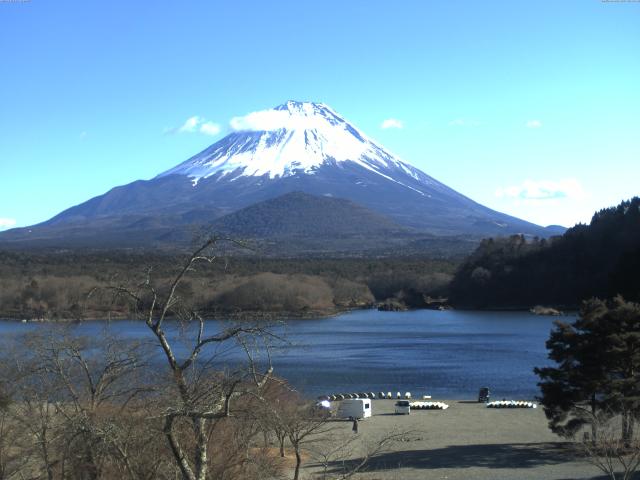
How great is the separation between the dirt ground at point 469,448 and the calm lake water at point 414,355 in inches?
107

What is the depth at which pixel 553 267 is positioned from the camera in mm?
55750

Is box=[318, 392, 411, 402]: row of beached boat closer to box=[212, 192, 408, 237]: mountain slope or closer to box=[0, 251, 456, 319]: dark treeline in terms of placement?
box=[0, 251, 456, 319]: dark treeline

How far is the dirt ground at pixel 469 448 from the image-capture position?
482 inches

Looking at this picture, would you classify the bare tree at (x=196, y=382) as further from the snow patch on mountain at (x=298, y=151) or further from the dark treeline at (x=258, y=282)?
the snow patch on mountain at (x=298, y=151)

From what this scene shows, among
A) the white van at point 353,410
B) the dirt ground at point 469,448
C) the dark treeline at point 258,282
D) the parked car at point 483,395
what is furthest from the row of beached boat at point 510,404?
the dark treeline at point 258,282

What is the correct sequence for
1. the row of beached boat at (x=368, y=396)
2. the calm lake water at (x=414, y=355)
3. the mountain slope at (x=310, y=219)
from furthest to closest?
the mountain slope at (x=310, y=219) → the calm lake water at (x=414, y=355) → the row of beached boat at (x=368, y=396)

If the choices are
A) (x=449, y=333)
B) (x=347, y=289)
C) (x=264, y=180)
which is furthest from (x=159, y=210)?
(x=449, y=333)

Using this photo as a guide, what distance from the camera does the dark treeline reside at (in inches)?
1866

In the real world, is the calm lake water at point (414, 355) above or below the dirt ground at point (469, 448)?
below

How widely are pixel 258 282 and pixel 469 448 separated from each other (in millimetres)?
40505

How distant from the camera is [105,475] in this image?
6.21 metres

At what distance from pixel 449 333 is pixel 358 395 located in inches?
738

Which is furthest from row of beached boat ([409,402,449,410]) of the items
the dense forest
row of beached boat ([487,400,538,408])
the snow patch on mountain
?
the snow patch on mountain

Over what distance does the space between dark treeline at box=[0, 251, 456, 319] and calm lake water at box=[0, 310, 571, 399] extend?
20.9 feet
